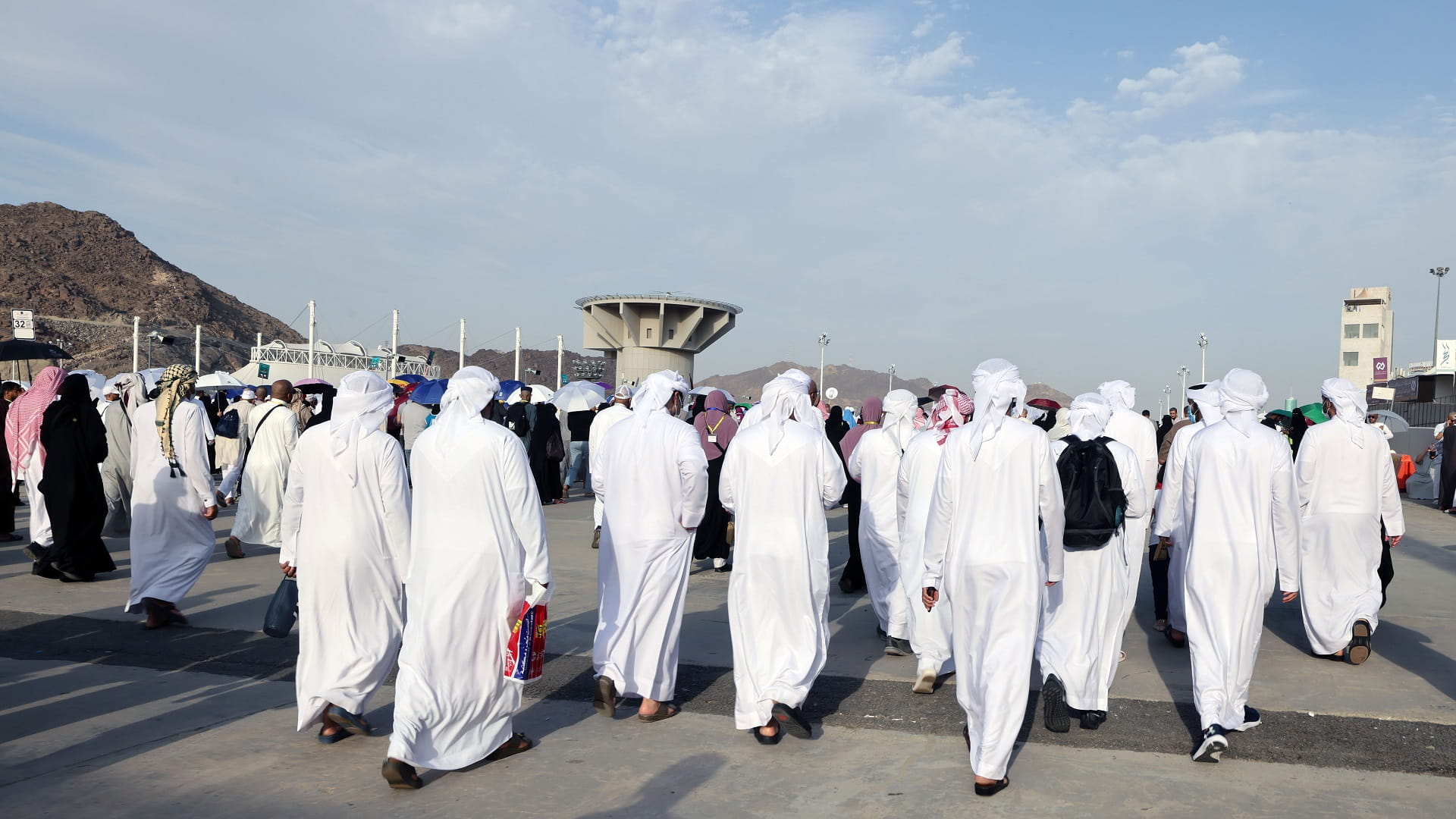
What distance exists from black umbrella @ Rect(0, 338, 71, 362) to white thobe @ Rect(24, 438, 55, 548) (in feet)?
20.6

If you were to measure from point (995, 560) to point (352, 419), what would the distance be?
297 cm

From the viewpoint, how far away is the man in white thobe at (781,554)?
5.03m

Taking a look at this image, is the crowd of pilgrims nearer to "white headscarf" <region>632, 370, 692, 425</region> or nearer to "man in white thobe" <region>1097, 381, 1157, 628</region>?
"white headscarf" <region>632, 370, 692, 425</region>

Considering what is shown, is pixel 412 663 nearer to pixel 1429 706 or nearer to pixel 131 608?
pixel 131 608

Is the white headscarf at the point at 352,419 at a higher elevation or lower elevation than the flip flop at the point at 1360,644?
higher

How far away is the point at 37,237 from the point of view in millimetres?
106812

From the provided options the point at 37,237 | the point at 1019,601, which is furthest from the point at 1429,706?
the point at 37,237

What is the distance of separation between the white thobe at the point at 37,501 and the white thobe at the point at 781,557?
650 cm

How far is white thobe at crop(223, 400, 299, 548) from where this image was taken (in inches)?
380

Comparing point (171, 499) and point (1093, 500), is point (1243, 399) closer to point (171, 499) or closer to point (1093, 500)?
point (1093, 500)

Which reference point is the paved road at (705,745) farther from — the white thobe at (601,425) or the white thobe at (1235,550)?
the white thobe at (601,425)

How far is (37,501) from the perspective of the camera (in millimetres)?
9414

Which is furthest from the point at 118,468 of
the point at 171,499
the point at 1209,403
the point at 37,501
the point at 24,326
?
the point at 24,326

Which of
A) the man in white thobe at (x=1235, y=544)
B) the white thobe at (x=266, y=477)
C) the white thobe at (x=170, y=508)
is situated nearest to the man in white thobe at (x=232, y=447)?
the white thobe at (x=266, y=477)
